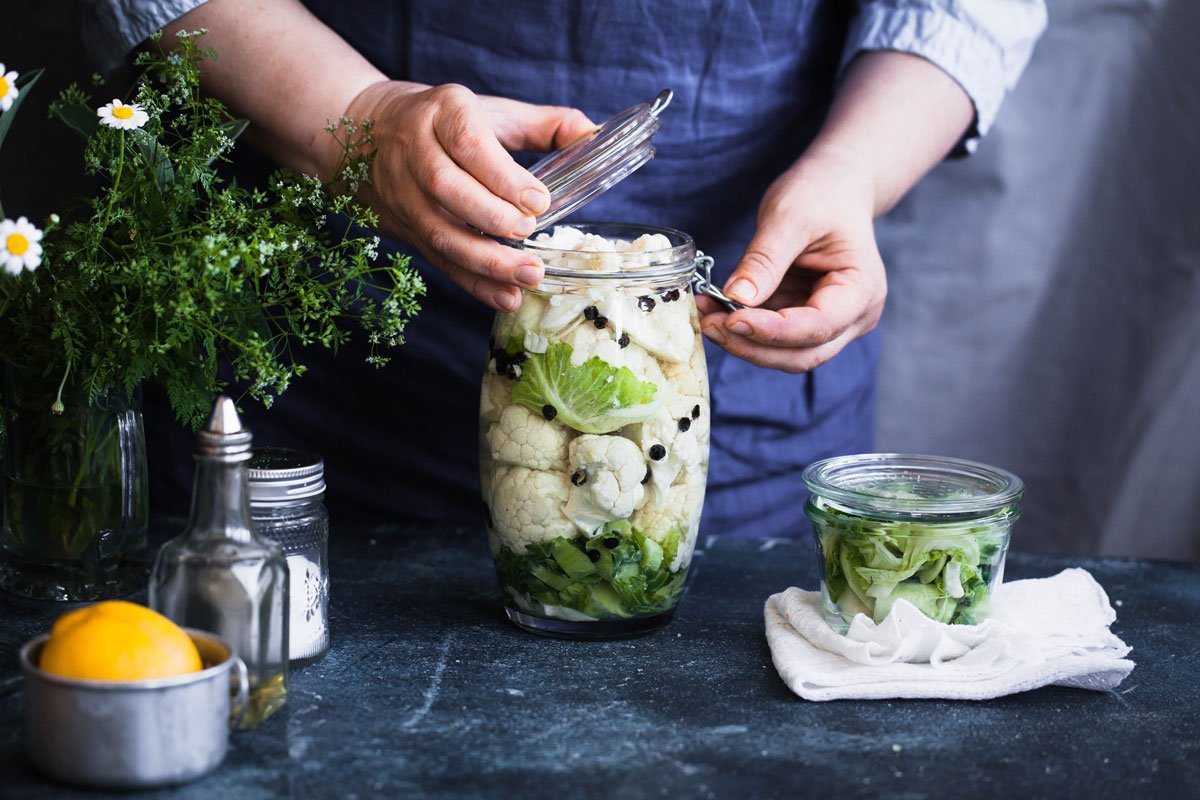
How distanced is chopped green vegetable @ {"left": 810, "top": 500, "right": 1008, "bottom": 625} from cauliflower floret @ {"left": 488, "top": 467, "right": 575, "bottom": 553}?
19 cm

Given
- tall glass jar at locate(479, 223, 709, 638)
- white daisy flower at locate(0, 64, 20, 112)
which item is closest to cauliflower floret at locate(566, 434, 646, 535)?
tall glass jar at locate(479, 223, 709, 638)

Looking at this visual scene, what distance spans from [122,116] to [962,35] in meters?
0.82

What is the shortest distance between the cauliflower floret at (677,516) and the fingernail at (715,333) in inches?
4.9

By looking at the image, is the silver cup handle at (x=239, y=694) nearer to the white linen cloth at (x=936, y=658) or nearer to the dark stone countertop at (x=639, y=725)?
the dark stone countertop at (x=639, y=725)

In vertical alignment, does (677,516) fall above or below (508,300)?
below

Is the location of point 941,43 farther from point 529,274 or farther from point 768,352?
point 529,274

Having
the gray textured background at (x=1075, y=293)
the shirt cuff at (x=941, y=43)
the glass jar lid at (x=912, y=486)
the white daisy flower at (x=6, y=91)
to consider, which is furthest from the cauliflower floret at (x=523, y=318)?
the gray textured background at (x=1075, y=293)

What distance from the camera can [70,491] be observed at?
940 millimetres

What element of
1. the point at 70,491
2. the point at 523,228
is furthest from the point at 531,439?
the point at 70,491

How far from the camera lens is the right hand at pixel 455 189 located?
2.88 ft

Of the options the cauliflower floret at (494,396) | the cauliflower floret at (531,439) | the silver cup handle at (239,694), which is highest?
the cauliflower floret at (494,396)

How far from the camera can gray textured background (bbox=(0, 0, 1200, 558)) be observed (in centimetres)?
175

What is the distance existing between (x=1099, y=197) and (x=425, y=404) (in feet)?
3.56

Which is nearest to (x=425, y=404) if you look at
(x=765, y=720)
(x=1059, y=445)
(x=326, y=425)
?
(x=326, y=425)
